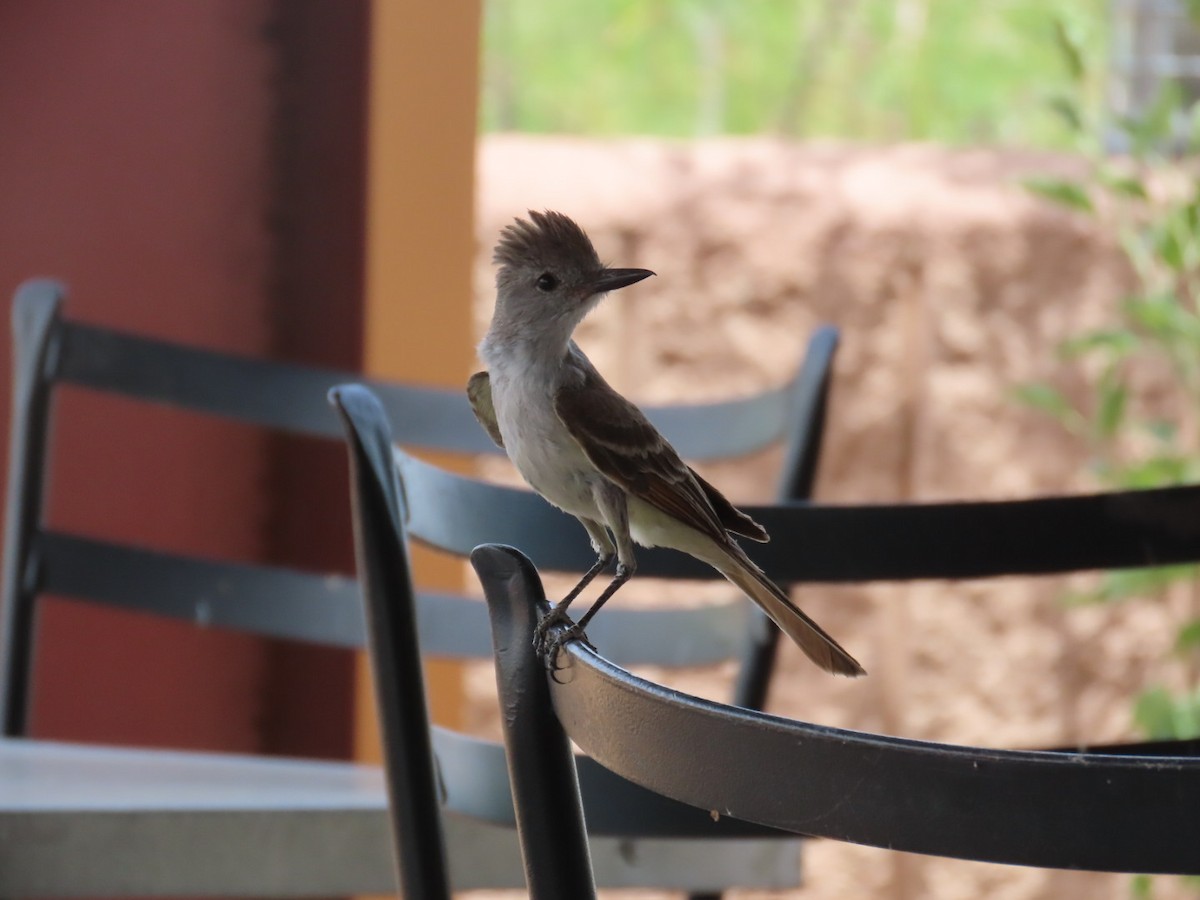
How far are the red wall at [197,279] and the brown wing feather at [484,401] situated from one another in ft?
4.20

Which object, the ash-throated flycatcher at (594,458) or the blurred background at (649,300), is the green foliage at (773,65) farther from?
the ash-throated flycatcher at (594,458)

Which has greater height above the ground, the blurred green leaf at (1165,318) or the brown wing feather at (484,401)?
the brown wing feather at (484,401)

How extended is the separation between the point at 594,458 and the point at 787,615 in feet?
0.71

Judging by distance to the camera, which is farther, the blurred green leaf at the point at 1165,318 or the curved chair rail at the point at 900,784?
Result: the blurred green leaf at the point at 1165,318

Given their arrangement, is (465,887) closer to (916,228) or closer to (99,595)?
(99,595)

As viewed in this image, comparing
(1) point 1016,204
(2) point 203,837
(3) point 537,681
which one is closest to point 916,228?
(1) point 1016,204

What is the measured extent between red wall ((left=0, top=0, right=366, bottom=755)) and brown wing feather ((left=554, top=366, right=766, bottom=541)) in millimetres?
1411

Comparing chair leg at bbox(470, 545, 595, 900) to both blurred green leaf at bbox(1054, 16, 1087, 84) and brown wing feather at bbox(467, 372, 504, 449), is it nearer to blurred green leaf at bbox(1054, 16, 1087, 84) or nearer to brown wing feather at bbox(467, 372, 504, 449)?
brown wing feather at bbox(467, 372, 504, 449)

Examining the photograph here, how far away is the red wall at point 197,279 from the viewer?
Result: 256cm

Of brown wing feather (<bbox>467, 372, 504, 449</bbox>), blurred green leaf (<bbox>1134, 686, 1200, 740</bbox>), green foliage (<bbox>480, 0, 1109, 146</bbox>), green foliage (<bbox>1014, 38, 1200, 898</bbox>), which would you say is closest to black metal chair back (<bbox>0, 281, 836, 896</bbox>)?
brown wing feather (<bbox>467, 372, 504, 449</bbox>)

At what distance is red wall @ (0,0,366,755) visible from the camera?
2.56 metres

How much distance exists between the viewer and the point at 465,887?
1.65m

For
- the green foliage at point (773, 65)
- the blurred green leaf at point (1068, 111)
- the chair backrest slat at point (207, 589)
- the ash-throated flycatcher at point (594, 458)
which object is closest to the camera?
the ash-throated flycatcher at point (594, 458)

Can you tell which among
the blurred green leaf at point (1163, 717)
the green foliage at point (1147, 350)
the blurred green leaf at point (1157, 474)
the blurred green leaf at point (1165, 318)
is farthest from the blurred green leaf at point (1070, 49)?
the blurred green leaf at point (1163, 717)
